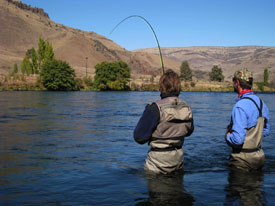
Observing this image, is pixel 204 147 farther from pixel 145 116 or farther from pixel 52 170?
pixel 145 116

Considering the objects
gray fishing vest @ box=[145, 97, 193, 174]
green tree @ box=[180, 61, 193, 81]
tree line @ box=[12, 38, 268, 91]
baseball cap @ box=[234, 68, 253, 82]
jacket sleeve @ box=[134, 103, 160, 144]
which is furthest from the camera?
green tree @ box=[180, 61, 193, 81]

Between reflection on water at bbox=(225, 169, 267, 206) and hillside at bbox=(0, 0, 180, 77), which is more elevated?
hillside at bbox=(0, 0, 180, 77)

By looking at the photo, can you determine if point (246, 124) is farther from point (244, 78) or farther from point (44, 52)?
point (44, 52)

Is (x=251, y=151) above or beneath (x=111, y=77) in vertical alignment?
beneath

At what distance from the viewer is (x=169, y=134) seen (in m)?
5.56

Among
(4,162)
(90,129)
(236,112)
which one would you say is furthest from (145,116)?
(90,129)

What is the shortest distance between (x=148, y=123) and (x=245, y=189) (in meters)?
2.36

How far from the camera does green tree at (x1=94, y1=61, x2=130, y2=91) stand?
264 ft

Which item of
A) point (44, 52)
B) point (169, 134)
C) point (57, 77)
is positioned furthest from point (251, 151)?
point (44, 52)

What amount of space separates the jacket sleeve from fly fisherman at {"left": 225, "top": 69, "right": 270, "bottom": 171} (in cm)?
135

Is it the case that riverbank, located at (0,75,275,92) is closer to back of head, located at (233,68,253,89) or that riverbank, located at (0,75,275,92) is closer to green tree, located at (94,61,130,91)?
green tree, located at (94,61,130,91)

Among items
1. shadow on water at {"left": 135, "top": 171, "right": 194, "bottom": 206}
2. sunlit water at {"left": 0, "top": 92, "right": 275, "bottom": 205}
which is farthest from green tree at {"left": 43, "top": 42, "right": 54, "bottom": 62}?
shadow on water at {"left": 135, "top": 171, "right": 194, "bottom": 206}

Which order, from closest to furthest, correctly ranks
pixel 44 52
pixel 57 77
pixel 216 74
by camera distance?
pixel 57 77 → pixel 44 52 → pixel 216 74

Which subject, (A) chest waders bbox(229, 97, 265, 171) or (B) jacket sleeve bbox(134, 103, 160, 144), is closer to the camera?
(B) jacket sleeve bbox(134, 103, 160, 144)
